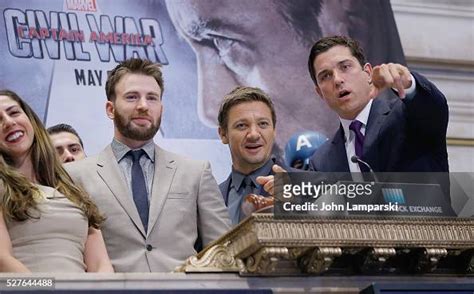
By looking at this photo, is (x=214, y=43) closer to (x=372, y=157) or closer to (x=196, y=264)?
(x=372, y=157)

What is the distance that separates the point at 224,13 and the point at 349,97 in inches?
56.6

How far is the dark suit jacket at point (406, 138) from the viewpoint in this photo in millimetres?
4285

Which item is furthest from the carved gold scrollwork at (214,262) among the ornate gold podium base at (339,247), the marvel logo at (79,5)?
the marvel logo at (79,5)

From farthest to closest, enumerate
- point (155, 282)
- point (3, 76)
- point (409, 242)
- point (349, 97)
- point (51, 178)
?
point (3, 76) < point (349, 97) < point (51, 178) < point (409, 242) < point (155, 282)

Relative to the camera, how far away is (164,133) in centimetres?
581

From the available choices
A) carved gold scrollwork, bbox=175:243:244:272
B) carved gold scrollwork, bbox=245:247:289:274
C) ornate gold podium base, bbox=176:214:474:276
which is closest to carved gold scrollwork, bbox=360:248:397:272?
ornate gold podium base, bbox=176:214:474:276

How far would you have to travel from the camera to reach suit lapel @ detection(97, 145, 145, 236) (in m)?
3.77

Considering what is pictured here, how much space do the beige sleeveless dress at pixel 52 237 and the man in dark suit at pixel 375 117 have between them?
117cm

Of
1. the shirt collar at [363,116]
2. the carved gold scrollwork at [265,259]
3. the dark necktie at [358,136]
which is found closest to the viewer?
the carved gold scrollwork at [265,259]

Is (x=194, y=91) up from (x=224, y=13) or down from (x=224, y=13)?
down

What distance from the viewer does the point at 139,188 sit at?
12.8 ft

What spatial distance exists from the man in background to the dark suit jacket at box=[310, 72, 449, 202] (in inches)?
44.9

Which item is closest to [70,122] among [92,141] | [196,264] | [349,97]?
[92,141]
